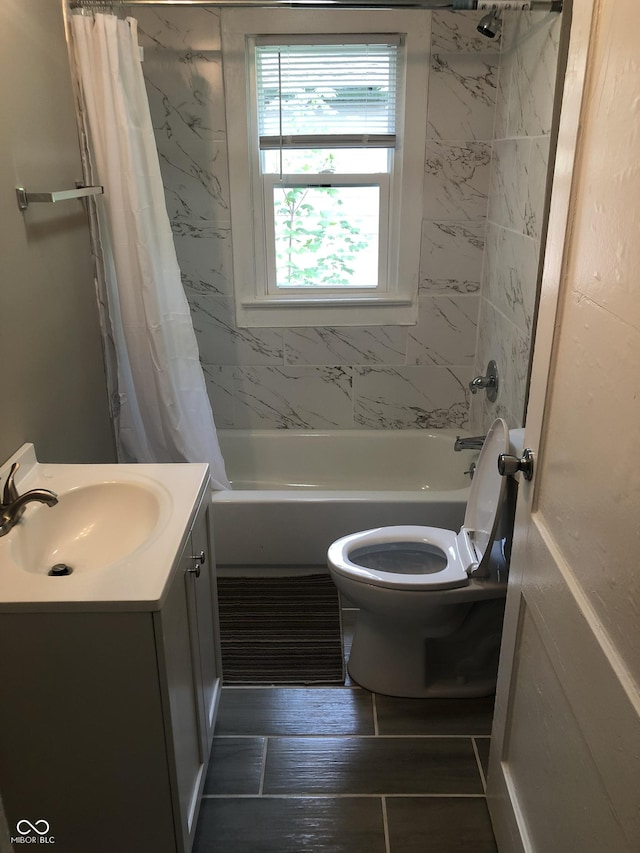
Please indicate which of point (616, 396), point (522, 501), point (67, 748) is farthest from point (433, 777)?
point (616, 396)

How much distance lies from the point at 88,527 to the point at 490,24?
2.07m

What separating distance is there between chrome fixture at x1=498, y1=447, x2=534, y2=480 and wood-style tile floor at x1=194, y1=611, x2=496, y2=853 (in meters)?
0.92

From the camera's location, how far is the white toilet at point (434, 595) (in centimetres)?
190

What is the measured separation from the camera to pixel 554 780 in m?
1.21

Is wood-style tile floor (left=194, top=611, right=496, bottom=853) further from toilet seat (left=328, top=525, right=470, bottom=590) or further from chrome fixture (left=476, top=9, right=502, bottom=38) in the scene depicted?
chrome fixture (left=476, top=9, right=502, bottom=38)

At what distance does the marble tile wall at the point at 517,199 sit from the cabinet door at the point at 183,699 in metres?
1.40

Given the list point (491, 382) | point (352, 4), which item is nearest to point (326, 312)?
point (491, 382)

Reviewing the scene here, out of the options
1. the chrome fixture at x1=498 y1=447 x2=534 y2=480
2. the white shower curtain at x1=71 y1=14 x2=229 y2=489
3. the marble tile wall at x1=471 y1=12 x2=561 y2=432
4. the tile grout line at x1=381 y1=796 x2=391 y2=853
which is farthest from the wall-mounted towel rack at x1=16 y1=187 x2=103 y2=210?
the tile grout line at x1=381 y1=796 x2=391 y2=853

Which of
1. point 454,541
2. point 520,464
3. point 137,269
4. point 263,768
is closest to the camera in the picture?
point 520,464

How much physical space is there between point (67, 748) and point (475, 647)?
127 centimetres

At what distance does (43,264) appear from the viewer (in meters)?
1.82

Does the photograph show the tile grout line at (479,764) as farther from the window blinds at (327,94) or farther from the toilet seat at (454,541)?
the window blinds at (327,94)

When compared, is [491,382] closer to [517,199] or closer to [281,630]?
[517,199]

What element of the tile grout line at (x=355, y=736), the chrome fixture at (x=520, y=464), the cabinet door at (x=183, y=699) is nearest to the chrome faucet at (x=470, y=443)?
the tile grout line at (x=355, y=736)
